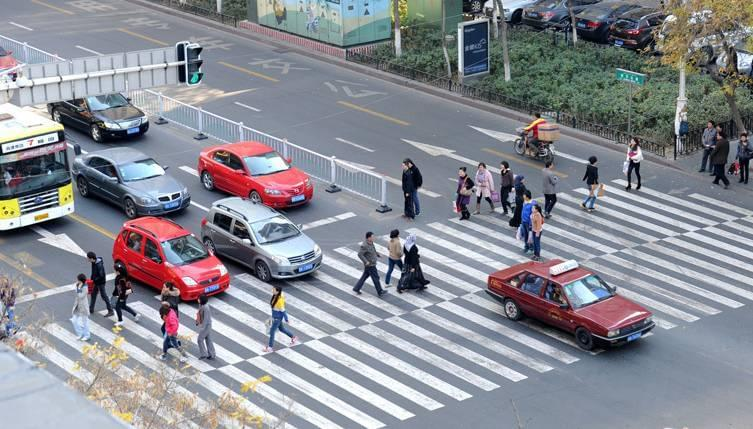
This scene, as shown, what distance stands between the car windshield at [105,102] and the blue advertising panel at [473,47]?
1209cm

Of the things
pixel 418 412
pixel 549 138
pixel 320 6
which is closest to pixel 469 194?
pixel 549 138

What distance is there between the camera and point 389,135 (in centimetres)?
3728

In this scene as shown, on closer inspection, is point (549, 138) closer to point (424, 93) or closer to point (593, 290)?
point (424, 93)

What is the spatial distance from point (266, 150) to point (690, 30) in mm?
12682

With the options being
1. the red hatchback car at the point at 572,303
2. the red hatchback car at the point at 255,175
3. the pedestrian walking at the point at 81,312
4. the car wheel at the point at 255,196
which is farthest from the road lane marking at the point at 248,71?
the pedestrian walking at the point at 81,312

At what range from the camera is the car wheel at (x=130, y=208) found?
30344mm

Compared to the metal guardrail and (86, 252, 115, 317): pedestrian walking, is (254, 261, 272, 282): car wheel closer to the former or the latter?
(86, 252, 115, 317): pedestrian walking

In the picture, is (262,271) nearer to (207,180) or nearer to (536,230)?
(536,230)

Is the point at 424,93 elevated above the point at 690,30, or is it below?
below

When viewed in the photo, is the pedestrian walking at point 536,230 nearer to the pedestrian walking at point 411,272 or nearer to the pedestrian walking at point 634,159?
the pedestrian walking at point 411,272

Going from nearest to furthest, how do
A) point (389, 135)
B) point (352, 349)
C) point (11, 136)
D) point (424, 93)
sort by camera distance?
point (352, 349)
point (11, 136)
point (389, 135)
point (424, 93)

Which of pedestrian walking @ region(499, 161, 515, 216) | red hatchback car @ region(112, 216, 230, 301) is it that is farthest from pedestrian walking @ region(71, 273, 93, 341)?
pedestrian walking @ region(499, 161, 515, 216)

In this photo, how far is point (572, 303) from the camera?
2334 cm

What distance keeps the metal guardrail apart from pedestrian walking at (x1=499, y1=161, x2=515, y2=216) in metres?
20.3
